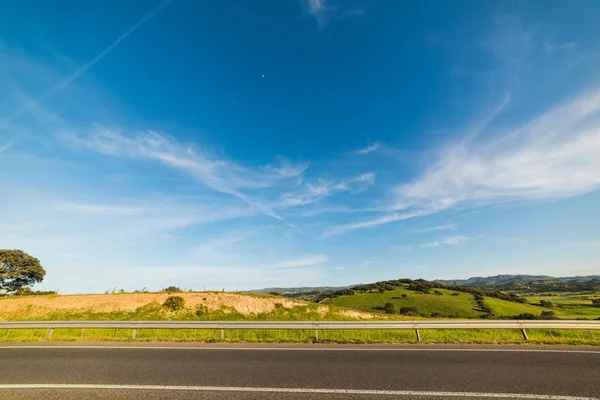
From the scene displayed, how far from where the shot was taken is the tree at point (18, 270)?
153 feet

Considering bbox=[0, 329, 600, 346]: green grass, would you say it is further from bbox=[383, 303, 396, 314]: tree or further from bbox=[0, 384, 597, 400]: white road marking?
bbox=[383, 303, 396, 314]: tree

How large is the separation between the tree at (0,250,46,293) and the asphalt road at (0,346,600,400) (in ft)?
167

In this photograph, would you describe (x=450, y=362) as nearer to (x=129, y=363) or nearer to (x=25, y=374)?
(x=129, y=363)

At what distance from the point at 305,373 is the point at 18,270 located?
62376mm

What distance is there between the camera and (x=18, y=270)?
158ft

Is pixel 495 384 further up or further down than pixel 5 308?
further down

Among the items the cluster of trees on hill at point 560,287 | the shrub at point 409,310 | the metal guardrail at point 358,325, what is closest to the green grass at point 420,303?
the shrub at point 409,310

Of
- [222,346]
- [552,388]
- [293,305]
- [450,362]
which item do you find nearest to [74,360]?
[222,346]

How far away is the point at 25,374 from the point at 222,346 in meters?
6.31

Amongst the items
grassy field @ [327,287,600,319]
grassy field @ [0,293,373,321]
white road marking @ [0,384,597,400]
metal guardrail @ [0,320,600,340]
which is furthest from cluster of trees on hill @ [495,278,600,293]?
white road marking @ [0,384,597,400]

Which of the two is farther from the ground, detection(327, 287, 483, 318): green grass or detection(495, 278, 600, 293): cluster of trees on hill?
detection(495, 278, 600, 293): cluster of trees on hill

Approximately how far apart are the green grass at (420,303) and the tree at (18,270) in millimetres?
54571

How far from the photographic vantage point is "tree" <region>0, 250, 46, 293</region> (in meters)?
46.7

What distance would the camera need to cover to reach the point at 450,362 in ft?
29.2
